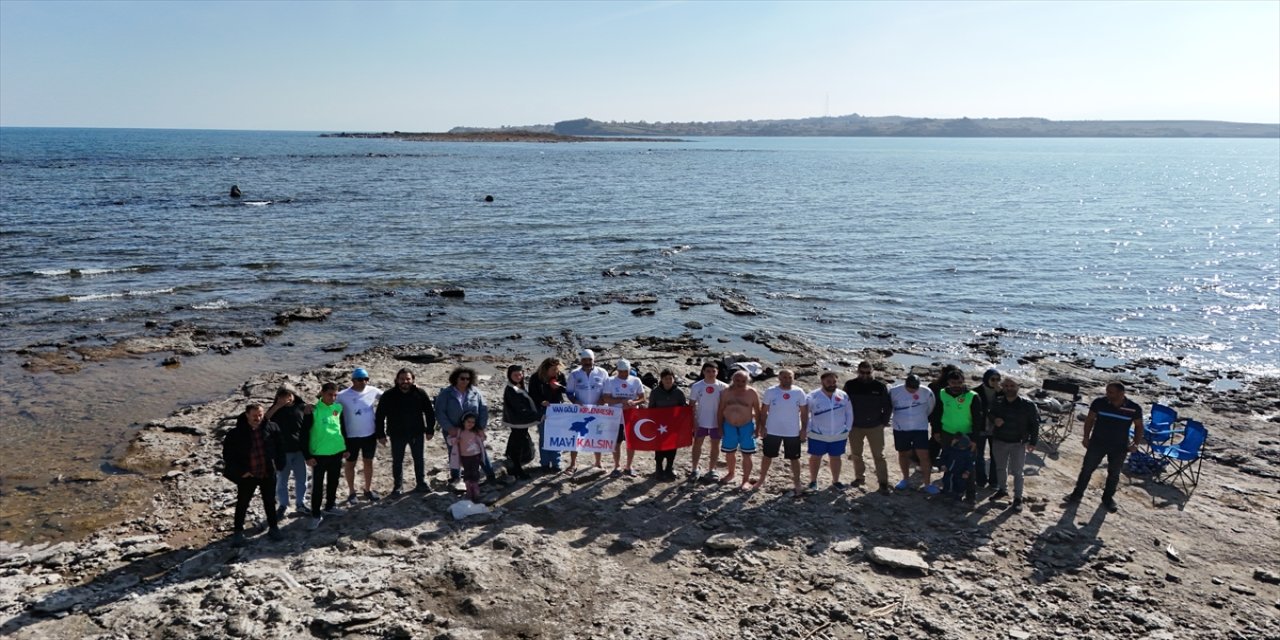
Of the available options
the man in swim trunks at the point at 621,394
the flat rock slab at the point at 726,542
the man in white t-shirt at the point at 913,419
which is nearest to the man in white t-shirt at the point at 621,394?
the man in swim trunks at the point at 621,394

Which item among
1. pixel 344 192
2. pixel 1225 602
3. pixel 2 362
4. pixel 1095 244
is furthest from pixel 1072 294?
pixel 344 192

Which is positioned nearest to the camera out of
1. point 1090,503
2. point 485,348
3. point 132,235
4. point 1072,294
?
point 1090,503

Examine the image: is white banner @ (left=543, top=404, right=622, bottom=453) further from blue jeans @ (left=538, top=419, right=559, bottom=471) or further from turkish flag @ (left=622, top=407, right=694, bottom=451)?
turkish flag @ (left=622, top=407, right=694, bottom=451)

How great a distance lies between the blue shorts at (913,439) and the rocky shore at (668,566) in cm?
81

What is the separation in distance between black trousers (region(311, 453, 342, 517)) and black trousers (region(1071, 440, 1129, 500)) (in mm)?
11452

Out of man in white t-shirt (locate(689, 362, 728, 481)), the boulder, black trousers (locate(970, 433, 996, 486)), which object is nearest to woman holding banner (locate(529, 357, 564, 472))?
man in white t-shirt (locate(689, 362, 728, 481))

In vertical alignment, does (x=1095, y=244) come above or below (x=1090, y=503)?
above

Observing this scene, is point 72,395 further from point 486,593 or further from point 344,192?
point 344,192

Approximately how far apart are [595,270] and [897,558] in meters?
26.3

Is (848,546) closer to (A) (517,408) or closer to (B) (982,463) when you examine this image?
(B) (982,463)

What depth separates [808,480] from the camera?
1328cm

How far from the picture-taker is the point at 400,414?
1202cm

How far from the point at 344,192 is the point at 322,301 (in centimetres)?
4400

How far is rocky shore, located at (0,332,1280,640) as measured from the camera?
8984mm
